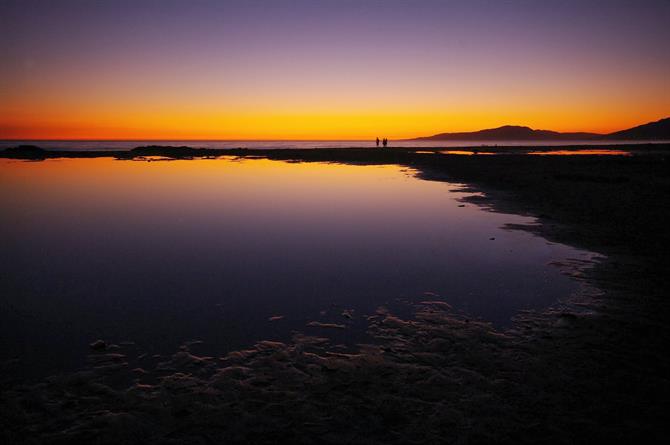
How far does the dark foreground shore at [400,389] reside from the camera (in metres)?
4.75

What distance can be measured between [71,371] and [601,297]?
33.3 feet

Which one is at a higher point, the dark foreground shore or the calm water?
the calm water

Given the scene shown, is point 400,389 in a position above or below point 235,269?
below

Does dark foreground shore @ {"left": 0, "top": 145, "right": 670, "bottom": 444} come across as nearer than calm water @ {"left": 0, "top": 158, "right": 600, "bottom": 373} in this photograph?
Yes

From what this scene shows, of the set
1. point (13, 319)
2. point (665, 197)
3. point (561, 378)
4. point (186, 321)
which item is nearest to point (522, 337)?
point (561, 378)

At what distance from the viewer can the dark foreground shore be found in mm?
4754

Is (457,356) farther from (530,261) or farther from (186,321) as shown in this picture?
(530,261)

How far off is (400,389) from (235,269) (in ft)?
22.0

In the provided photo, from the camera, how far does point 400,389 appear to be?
5.62 metres

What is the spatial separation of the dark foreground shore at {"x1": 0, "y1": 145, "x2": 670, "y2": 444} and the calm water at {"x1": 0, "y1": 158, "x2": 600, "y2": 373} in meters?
0.70

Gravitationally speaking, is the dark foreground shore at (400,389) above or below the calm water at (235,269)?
below

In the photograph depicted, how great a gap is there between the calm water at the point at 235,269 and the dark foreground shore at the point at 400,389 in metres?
0.70

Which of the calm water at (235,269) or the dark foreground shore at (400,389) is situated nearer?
the dark foreground shore at (400,389)

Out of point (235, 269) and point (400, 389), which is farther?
point (235, 269)
